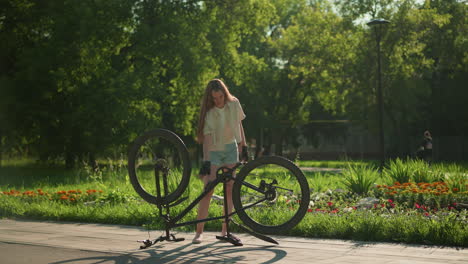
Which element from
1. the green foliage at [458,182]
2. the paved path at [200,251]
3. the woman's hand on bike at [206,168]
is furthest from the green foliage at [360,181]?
the woman's hand on bike at [206,168]

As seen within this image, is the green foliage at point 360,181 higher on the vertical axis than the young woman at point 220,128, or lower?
lower

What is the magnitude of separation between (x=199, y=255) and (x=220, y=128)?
4.80ft

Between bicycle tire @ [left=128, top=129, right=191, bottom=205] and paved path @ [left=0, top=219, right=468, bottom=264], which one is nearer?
paved path @ [left=0, top=219, right=468, bottom=264]

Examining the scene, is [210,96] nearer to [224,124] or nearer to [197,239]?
[224,124]

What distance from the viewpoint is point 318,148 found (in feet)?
140

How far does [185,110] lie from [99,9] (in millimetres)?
5462

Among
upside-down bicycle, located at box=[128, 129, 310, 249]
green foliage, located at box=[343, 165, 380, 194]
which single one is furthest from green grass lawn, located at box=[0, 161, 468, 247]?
upside-down bicycle, located at box=[128, 129, 310, 249]

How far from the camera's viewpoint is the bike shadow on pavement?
5.44 meters

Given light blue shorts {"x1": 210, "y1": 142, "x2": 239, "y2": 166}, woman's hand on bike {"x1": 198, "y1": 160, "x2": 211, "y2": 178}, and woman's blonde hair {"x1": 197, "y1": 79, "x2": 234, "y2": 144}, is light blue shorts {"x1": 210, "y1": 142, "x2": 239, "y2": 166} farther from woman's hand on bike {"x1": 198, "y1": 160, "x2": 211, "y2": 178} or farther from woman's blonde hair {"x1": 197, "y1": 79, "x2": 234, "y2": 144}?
woman's blonde hair {"x1": 197, "y1": 79, "x2": 234, "y2": 144}

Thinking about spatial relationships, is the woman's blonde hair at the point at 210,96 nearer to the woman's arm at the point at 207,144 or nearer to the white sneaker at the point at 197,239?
the woman's arm at the point at 207,144

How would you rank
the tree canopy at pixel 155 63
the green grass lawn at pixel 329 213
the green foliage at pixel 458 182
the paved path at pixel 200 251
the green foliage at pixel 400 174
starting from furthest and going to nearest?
the tree canopy at pixel 155 63 → the green foliage at pixel 400 174 → the green foliage at pixel 458 182 → the green grass lawn at pixel 329 213 → the paved path at pixel 200 251

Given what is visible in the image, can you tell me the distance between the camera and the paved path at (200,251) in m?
5.39

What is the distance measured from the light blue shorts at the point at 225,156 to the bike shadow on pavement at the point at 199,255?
0.92 metres

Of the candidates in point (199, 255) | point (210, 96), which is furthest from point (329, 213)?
point (199, 255)
